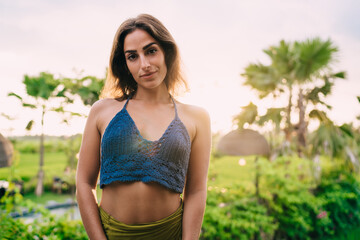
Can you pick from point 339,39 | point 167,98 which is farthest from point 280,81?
point 167,98

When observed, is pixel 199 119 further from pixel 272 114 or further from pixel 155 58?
pixel 272 114

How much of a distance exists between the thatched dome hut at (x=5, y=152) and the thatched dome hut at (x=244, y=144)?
10.9ft

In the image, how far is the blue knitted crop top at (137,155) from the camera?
114 centimetres

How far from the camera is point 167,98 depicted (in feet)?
4.68

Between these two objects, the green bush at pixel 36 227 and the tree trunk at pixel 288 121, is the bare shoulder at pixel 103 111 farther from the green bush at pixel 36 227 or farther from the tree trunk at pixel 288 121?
the tree trunk at pixel 288 121

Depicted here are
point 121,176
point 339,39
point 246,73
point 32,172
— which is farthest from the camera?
point 32,172

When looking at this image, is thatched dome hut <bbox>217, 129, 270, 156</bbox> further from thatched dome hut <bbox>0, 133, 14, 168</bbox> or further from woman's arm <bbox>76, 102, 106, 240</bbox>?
woman's arm <bbox>76, 102, 106, 240</bbox>

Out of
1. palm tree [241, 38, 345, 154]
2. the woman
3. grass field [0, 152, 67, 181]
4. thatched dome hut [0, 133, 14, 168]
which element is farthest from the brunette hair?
grass field [0, 152, 67, 181]

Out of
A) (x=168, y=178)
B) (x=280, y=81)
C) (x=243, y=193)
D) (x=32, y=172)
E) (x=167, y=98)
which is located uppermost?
(x=280, y=81)

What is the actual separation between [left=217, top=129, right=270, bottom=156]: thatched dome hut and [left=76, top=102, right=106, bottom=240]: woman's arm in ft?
12.4

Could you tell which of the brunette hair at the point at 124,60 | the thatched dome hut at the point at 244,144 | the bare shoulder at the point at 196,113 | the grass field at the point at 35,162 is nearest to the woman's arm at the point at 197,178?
the bare shoulder at the point at 196,113

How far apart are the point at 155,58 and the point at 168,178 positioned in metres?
0.57

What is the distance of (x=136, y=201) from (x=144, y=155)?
207 mm

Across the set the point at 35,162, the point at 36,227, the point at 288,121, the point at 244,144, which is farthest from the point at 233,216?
the point at 35,162
